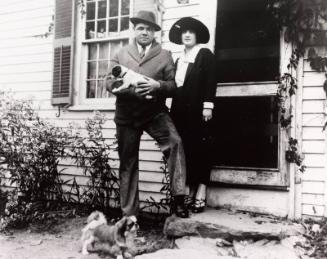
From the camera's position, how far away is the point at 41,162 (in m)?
6.14

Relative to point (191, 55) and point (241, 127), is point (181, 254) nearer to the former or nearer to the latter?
point (241, 127)

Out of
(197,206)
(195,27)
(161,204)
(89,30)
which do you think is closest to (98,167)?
(161,204)

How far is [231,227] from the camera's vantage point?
411 cm

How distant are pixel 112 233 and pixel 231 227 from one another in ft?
3.64

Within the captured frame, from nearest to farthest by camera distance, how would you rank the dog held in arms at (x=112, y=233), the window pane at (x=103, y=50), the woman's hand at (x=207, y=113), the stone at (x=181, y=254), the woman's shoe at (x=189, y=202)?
1. the stone at (x=181, y=254)
2. the dog held in arms at (x=112, y=233)
3. the woman's hand at (x=207, y=113)
4. the woman's shoe at (x=189, y=202)
5. the window pane at (x=103, y=50)

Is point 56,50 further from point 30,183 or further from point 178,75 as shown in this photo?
point 178,75

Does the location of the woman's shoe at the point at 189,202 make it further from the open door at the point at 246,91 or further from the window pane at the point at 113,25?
the window pane at the point at 113,25

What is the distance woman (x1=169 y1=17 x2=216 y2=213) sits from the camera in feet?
14.9

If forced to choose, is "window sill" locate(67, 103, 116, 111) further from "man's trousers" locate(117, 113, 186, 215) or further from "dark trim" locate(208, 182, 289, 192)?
"dark trim" locate(208, 182, 289, 192)

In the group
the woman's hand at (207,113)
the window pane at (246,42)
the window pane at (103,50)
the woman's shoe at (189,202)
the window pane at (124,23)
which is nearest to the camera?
the woman's hand at (207,113)

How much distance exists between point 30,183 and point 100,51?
2.16 m

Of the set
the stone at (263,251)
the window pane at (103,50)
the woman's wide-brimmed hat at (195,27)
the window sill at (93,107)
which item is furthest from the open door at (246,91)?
the window pane at (103,50)

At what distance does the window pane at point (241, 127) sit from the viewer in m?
4.86

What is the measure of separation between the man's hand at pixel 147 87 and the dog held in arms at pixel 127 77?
0.08 feet
